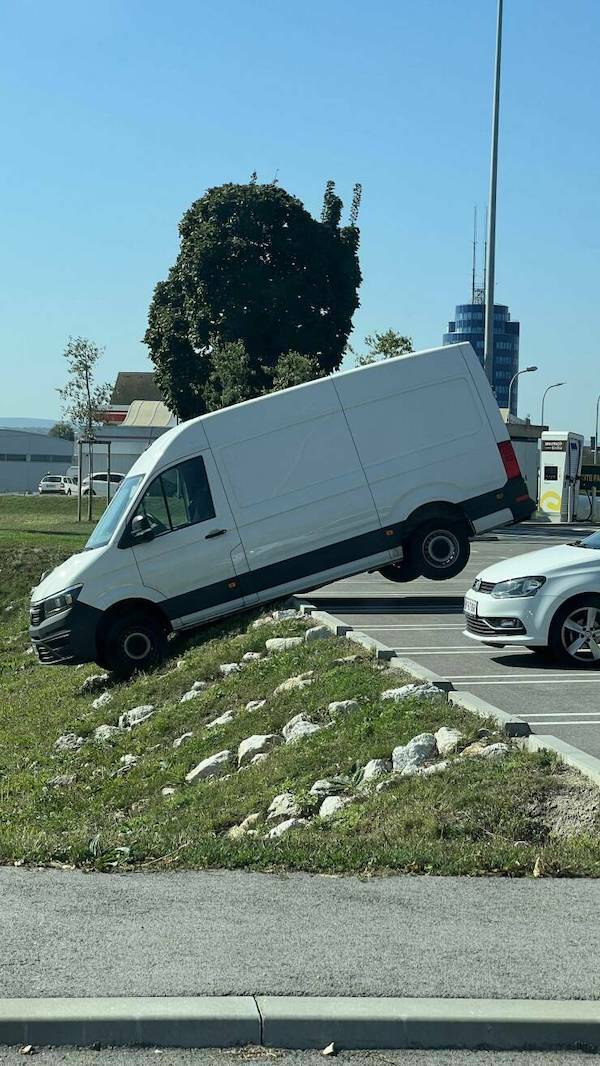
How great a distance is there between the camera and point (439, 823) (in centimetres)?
771

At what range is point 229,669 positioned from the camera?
48.7ft

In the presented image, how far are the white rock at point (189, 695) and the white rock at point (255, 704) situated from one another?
136cm

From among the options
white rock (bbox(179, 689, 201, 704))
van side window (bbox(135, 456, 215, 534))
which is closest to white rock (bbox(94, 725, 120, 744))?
white rock (bbox(179, 689, 201, 704))

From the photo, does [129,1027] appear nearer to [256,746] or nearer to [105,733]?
[256,746]

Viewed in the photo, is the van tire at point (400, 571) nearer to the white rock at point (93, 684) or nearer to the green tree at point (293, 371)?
the white rock at point (93, 684)

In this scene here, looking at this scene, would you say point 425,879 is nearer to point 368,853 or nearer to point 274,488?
point 368,853

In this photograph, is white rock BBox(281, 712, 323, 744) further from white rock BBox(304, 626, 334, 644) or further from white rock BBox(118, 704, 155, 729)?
white rock BBox(118, 704, 155, 729)

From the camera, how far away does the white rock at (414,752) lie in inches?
358

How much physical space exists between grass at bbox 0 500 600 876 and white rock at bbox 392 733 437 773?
240 millimetres

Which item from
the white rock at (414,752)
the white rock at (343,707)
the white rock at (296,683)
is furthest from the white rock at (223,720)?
the white rock at (414,752)

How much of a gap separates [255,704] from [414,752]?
12.9 feet

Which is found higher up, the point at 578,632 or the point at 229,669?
the point at 578,632

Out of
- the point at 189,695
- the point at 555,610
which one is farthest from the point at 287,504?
the point at 555,610

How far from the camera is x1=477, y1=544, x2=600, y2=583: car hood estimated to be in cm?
1339
